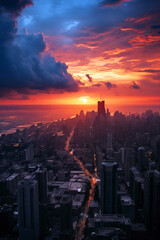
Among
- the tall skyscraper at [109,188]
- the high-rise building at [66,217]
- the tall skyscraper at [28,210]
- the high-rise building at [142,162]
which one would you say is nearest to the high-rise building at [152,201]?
the tall skyscraper at [109,188]

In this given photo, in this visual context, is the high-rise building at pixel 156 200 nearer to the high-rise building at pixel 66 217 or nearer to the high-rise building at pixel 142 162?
the high-rise building at pixel 66 217

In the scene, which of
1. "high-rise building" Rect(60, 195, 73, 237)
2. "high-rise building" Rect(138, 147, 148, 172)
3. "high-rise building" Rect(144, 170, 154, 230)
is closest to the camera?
"high-rise building" Rect(60, 195, 73, 237)

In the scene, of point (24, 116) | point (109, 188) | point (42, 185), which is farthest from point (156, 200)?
point (24, 116)

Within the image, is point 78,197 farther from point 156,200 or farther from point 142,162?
point 142,162

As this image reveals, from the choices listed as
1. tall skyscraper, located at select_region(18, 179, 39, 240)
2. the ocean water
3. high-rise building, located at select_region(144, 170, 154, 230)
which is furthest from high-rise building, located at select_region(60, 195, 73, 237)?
the ocean water

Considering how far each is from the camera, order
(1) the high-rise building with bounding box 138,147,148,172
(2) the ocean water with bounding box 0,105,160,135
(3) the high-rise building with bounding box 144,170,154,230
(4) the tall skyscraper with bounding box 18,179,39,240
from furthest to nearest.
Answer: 1. (2) the ocean water with bounding box 0,105,160,135
2. (1) the high-rise building with bounding box 138,147,148,172
3. (3) the high-rise building with bounding box 144,170,154,230
4. (4) the tall skyscraper with bounding box 18,179,39,240

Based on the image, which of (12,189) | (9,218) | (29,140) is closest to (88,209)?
(9,218)

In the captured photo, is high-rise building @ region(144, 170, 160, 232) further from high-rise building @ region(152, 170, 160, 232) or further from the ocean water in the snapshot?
the ocean water

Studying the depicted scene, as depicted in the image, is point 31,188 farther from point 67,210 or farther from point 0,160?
point 0,160
